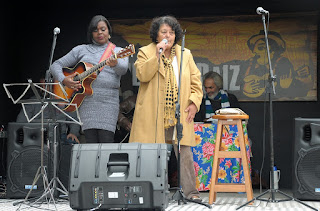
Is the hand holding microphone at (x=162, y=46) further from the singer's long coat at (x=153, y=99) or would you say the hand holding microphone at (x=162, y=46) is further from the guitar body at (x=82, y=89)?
the guitar body at (x=82, y=89)

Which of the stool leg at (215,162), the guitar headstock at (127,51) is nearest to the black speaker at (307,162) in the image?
the stool leg at (215,162)

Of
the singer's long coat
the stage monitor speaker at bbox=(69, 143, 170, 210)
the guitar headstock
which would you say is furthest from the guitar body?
the stage monitor speaker at bbox=(69, 143, 170, 210)

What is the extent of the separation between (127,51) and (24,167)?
1545 mm

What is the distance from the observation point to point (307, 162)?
512 cm

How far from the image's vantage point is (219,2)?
7.00 metres

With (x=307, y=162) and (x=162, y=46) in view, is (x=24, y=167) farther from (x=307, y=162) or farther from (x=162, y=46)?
(x=307, y=162)

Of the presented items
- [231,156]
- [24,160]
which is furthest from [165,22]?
[24,160]

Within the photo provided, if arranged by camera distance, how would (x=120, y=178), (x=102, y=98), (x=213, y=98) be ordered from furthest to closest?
(x=213, y=98) → (x=102, y=98) → (x=120, y=178)

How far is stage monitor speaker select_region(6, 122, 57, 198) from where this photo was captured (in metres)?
5.51

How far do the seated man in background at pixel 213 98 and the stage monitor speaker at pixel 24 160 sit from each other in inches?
79.7

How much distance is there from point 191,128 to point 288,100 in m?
2.33

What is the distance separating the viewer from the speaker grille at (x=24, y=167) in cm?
551

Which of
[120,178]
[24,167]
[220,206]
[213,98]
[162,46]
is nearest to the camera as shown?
[120,178]

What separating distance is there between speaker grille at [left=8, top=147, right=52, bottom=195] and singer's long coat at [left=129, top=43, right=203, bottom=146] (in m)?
1.05
